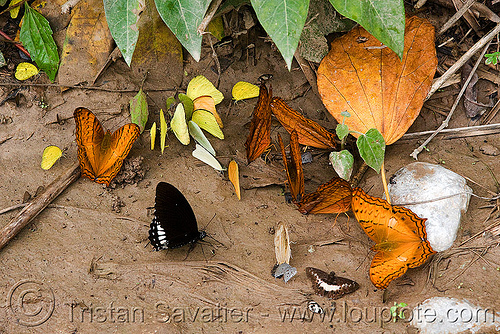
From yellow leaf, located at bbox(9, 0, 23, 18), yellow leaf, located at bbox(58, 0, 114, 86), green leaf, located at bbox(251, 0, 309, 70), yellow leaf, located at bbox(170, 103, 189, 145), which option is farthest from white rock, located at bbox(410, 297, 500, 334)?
yellow leaf, located at bbox(9, 0, 23, 18)

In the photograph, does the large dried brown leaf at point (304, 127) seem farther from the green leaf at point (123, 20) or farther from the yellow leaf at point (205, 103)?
the green leaf at point (123, 20)

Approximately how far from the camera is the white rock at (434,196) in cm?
192

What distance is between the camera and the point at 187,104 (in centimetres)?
237

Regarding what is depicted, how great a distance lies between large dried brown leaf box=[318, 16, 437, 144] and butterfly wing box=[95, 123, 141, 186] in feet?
3.48

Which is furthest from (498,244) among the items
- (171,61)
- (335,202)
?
(171,61)

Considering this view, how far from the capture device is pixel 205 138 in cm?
232

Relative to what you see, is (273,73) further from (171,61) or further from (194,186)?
(194,186)

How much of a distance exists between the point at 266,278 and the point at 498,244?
103 centimetres

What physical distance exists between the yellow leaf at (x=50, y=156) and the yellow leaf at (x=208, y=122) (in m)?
0.77

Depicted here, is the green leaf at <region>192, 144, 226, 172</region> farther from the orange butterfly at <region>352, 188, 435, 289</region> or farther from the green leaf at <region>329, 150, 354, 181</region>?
the orange butterfly at <region>352, 188, 435, 289</region>

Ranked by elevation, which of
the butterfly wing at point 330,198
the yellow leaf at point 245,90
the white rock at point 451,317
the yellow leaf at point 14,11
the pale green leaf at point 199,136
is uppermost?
the yellow leaf at point 14,11

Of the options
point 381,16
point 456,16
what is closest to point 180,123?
point 381,16

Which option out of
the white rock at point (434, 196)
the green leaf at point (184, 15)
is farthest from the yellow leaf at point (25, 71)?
the white rock at point (434, 196)

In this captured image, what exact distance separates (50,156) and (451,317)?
6.77ft
